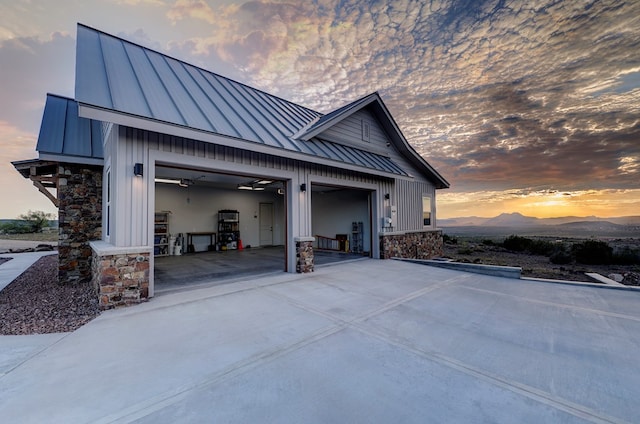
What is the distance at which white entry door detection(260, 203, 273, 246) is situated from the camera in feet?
49.3

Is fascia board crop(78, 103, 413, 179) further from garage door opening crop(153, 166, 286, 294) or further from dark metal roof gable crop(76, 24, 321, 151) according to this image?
garage door opening crop(153, 166, 286, 294)

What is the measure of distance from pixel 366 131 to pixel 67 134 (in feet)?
30.7

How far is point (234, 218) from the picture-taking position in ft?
45.2

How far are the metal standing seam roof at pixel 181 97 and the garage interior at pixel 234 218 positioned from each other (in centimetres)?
280

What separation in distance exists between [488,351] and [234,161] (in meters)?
5.77

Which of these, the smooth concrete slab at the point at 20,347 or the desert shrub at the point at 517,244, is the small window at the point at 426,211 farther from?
the smooth concrete slab at the point at 20,347

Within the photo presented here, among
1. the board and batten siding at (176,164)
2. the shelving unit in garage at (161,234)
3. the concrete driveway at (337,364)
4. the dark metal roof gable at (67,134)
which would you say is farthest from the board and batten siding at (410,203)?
the shelving unit in garage at (161,234)

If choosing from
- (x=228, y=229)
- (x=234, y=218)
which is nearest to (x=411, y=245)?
(x=234, y=218)

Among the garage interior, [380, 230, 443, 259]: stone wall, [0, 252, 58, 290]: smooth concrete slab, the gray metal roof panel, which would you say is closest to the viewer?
the gray metal roof panel

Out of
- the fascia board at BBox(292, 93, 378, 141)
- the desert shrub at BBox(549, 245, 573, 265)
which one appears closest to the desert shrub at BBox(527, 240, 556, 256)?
the desert shrub at BBox(549, 245, 573, 265)

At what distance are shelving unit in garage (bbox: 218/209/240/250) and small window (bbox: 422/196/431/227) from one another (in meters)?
9.63

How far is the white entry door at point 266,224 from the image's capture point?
49.3ft

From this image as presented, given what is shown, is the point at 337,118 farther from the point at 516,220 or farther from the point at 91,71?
the point at 516,220

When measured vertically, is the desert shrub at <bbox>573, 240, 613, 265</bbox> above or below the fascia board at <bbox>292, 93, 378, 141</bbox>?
below
